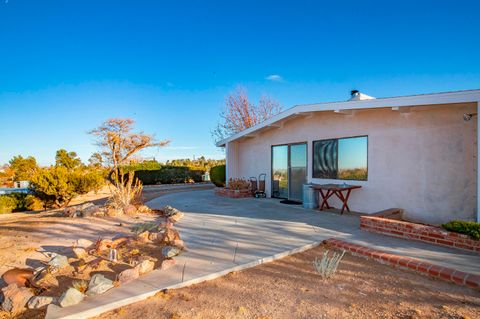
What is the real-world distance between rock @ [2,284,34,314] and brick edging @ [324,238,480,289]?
377cm

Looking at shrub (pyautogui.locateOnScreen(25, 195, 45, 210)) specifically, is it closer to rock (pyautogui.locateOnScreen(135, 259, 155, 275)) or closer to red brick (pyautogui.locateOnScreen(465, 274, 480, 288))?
rock (pyautogui.locateOnScreen(135, 259, 155, 275))

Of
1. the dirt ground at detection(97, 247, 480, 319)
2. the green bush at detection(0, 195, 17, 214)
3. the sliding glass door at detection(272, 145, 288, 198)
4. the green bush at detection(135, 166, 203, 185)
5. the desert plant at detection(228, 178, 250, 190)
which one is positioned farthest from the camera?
the green bush at detection(135, 166, 203, 185)

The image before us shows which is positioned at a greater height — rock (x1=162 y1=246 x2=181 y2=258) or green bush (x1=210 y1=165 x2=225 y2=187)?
green bush (x1=210 y1=165 x2=225 y2=187)

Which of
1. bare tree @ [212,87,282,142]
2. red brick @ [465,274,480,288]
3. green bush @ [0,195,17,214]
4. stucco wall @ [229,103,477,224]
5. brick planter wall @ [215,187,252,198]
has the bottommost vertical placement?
green bush @ [0,195,17,214]

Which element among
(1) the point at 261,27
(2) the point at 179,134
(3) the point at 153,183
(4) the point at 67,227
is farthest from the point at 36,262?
(2) the point at 179,134

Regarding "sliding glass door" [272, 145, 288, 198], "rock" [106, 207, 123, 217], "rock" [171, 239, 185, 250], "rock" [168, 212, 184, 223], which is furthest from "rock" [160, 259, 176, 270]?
"sliding glass door" [272, 145, 288, 198]

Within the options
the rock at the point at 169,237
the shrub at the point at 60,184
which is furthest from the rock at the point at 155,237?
the shrub at the point at 60,184

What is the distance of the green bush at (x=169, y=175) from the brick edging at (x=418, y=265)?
15.7m

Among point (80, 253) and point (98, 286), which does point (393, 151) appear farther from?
point (80, 253)

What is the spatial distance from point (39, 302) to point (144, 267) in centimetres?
95

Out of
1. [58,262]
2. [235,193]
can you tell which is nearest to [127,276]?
[58,262]

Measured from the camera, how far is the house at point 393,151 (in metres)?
4.96

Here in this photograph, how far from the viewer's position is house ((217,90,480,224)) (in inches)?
195

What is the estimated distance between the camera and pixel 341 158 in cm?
701
